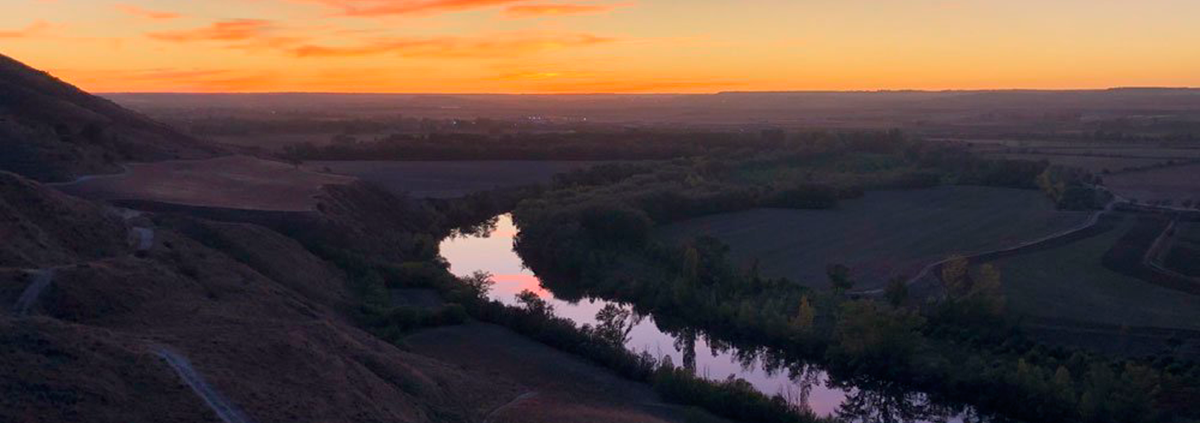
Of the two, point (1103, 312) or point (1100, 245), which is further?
point (1100, 245)

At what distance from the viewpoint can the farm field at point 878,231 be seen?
40.9m

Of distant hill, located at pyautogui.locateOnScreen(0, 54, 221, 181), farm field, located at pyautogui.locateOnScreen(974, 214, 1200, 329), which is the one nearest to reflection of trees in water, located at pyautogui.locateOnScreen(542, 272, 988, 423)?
farm field, located at pyautogui.locateOnScreen(974, 214, 1200, 329)

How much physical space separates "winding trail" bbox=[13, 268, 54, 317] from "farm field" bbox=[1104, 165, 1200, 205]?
164 feet

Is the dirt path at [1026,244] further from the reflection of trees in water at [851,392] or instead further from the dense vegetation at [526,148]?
the dense vegetation at [526,148]

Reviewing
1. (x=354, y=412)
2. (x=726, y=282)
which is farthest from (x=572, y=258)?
(x=354, y=412)

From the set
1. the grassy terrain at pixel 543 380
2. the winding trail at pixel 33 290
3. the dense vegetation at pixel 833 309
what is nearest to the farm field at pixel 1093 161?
the dense vegetation at pixel 833 309

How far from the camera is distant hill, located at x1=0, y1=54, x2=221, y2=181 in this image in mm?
41219

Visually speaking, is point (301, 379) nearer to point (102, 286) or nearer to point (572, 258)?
point (102, 286)

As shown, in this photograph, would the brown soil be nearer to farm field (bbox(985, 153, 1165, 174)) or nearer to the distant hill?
the distant hill

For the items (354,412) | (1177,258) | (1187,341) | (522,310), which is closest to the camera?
(354,412)

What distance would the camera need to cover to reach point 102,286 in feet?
75.5

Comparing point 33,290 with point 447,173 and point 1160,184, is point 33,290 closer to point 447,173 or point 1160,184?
point 447,173

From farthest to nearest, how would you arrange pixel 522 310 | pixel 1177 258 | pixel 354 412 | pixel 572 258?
pixel 572 258
pixel 1177 258
pixel 522 310
pixel 354 412

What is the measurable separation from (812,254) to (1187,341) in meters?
16.4
